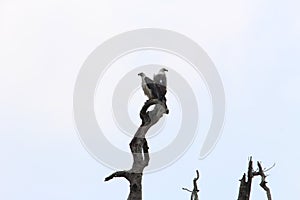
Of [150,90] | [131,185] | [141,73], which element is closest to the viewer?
[131,185]

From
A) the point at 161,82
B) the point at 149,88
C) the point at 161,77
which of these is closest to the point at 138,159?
the point at 149,88

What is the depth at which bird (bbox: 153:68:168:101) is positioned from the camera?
18211 mm

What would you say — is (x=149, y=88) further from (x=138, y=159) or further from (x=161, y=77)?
(x=138, y=159)

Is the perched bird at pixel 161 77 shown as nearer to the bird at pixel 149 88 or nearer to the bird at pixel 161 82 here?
the bird at pixel 161 82

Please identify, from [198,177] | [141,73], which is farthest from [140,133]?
[198,177]

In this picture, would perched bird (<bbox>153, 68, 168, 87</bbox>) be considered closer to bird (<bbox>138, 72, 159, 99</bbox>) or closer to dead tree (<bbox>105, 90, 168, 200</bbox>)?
bird (<bbox>138, 72, 159, 99</bbox>)

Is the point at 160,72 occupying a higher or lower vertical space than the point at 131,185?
higher

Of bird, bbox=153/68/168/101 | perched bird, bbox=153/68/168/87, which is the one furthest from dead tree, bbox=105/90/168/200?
perched bird, bbox=153/68/168/87

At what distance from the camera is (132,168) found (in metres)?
16.7

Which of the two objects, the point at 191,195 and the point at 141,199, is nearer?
the point at 141,199

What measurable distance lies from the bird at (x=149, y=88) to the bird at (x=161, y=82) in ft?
0.40

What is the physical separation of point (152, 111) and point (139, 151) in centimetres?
133

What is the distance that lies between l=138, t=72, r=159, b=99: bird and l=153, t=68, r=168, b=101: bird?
121mm

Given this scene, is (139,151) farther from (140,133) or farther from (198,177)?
(198,177)
